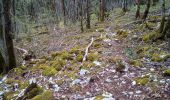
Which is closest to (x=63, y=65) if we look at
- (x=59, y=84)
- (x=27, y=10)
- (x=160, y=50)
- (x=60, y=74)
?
(x=60, y=74)

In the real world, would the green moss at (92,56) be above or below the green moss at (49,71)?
above

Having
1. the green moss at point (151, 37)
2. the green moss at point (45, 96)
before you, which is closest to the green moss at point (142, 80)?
the green moss at point (45, 96)

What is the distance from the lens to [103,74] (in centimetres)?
770

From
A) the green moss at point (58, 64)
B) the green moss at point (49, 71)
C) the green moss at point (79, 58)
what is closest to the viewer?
the green moss at point (49, 71)

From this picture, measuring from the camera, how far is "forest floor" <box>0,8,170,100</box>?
6.29 m

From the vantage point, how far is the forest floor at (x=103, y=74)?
6.29m

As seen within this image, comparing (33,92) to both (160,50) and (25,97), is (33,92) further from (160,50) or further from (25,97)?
(160,50)

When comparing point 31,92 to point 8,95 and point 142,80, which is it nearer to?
point 8,95

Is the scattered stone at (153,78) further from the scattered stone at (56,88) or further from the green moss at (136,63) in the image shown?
the scattered stone at (56,88)

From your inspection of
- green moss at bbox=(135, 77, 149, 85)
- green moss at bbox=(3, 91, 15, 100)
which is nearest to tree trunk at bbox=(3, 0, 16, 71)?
green moss at bbox=(3, 91, 15, 100)

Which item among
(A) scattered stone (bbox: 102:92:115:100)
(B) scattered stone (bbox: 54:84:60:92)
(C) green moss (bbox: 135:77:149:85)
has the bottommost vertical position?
(B) scattered stone (bbox: 54:84:60:92)

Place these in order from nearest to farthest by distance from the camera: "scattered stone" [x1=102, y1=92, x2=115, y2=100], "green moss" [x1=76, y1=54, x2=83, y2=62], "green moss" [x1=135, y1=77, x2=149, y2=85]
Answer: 1. "scattered stone" [x1=102, y1=92, x2=115, y2=100]
2. "green moss" [x1=135, y1=77, x2=149, y2=85]
3. "green moss" [x1=76, y1=54, x2=83, y2=62]

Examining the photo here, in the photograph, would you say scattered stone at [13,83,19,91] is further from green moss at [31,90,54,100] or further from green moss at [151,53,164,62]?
green moss at [151,53,164,62]

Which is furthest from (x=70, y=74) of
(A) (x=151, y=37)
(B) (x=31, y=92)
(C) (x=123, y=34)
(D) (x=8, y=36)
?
(C) (x=123, y=34)
